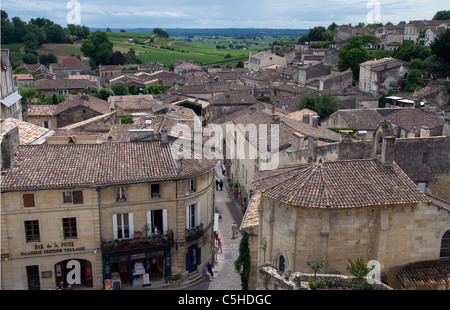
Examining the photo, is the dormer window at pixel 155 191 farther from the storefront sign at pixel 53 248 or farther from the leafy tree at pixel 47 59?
the leafy tree at pixel 47 59

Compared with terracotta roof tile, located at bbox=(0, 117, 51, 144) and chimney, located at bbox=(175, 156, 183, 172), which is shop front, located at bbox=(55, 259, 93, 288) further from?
terracotta roof tile, located at bbox=(0, 117, 51, 144)

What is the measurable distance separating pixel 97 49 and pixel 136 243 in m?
154

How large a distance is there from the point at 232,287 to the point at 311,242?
412 inches

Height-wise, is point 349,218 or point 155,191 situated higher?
point 349,218

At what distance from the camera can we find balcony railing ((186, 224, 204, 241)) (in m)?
28.6

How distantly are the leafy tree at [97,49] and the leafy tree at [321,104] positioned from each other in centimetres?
12001

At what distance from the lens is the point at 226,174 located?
54562 millimetres

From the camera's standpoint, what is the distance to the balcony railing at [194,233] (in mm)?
28608

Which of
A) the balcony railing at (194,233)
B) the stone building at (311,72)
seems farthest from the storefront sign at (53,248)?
the stone building at (311,72)

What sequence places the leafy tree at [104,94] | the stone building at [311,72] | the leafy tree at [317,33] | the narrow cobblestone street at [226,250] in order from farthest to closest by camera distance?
the leafy tree at [317,33] → the stone building at [311,72] → the leafy tree at [104,94] → the narrow cobblestone street at [226,250]

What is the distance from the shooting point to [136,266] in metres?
28.3

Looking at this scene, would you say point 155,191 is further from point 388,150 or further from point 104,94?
point 104,94

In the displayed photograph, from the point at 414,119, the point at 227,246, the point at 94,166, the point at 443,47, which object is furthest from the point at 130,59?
the point at 94,166

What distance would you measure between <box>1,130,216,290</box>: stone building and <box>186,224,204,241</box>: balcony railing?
68mm
